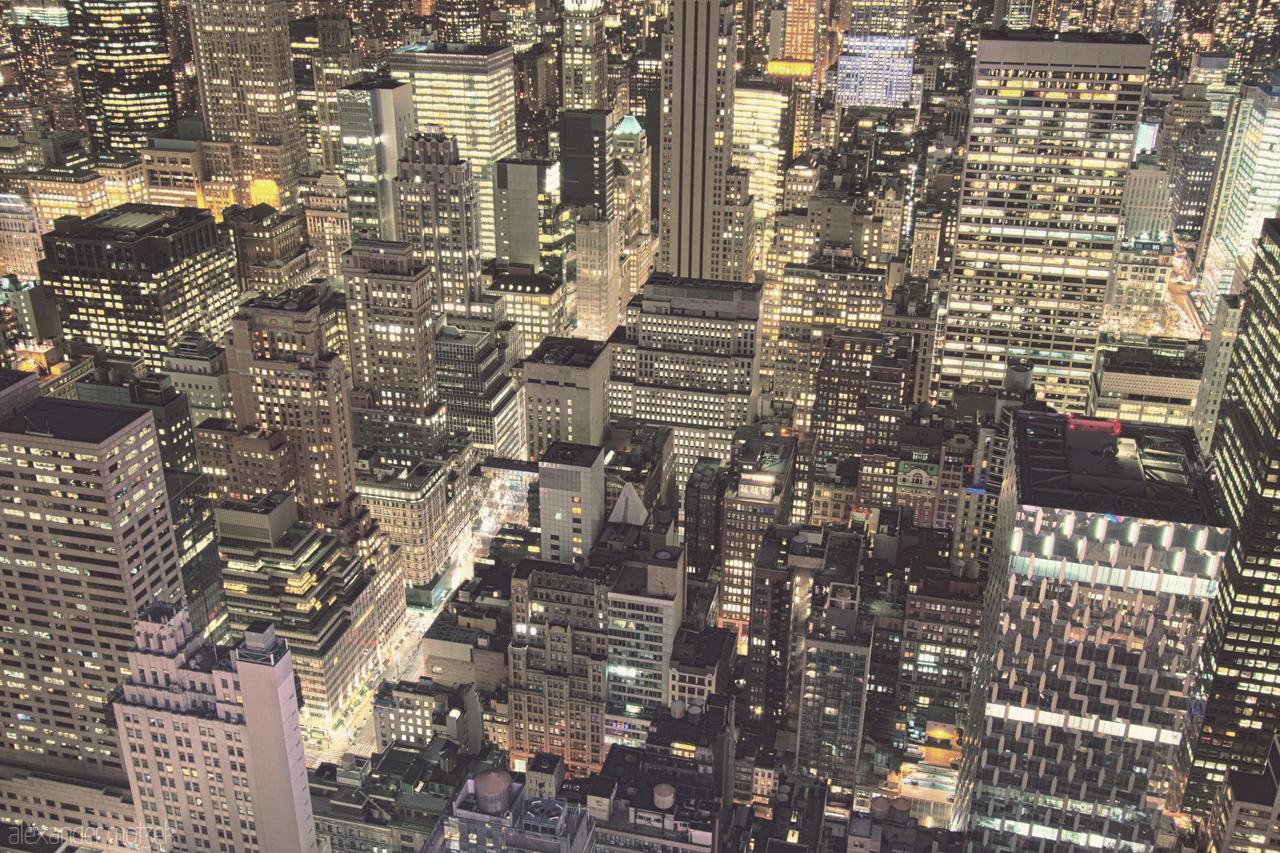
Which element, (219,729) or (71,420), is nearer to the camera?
(219,729)

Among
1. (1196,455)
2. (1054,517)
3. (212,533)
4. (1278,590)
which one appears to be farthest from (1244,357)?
(212,533)

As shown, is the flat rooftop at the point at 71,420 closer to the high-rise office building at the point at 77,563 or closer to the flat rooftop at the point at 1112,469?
the high-rise office building at the point at 77,563

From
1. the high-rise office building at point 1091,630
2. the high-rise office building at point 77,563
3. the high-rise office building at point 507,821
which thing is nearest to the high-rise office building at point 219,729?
the high-rise office building at point 507,821

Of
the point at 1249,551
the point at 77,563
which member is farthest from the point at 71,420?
the point at 1249,551

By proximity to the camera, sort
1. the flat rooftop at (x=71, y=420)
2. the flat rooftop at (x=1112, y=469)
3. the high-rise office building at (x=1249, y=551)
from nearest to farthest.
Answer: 1. the flat rooftop at (x=1112, y=469)
2. the flat rooftop at (x=71, y=420)
3. the high-rise office building at (x=1249, y=551)

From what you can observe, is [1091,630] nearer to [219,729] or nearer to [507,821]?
[507,821]

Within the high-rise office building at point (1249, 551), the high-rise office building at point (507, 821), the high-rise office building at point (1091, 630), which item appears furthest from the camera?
the high-rise office building at point (1249, 551)

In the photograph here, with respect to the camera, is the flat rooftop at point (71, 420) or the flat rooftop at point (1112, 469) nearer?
the flat rooftop at point (1112, 469)
